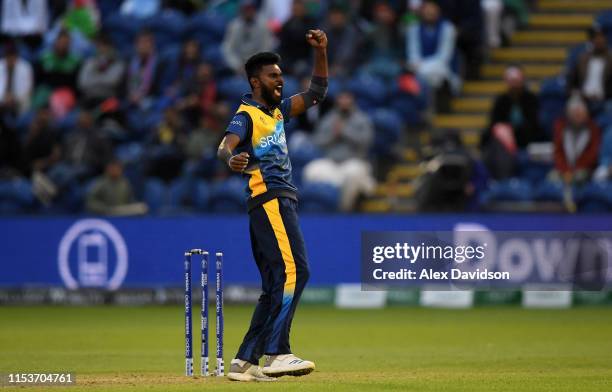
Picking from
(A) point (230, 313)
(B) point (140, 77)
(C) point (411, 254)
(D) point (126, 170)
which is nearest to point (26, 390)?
(C) point (411, 254)

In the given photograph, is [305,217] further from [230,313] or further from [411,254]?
[411,254]

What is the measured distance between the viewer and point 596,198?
17.8 meters

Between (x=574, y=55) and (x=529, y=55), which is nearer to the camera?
(x=574, y=55)

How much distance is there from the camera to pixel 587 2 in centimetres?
2322

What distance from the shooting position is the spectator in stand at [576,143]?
18469 mm

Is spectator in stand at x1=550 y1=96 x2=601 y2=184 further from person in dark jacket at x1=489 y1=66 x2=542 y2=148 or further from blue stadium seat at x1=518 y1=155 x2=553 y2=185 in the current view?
person in dark jacket at x1=489 y1=66 x2=542 y2=148

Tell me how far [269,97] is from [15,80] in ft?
44.5

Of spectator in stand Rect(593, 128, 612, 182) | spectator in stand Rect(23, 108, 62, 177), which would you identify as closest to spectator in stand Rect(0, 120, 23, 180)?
spectator in stand Rect(23, 108, 62, 177)

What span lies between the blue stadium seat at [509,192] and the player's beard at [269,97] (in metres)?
8.95

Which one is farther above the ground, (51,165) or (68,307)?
(51,165)

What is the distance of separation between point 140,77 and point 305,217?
15.6 ft

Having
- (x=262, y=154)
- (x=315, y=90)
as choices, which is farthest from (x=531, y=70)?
(x=262, y=154)

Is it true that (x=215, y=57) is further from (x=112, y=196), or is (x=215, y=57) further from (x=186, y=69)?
(x=112, y=196)

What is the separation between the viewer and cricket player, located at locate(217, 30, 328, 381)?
9680mm
